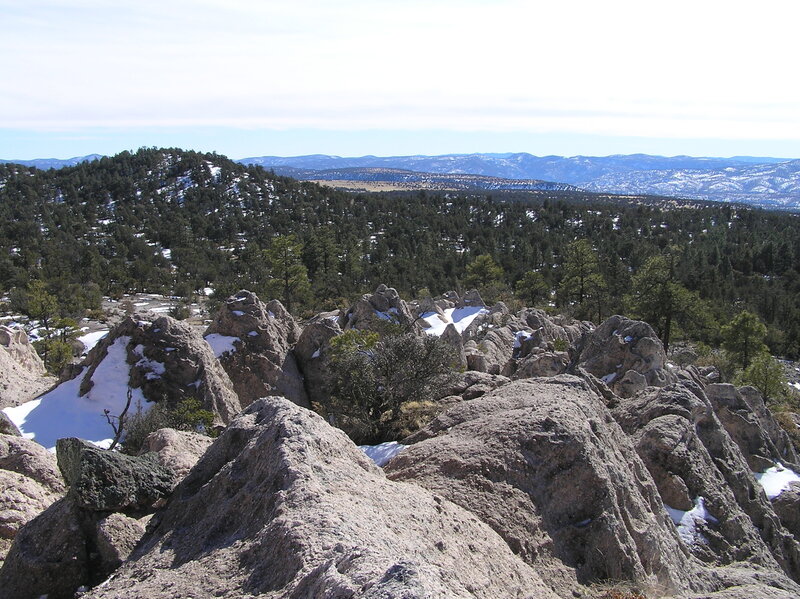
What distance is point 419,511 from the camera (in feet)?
17.5

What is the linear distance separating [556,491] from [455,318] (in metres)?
33.6

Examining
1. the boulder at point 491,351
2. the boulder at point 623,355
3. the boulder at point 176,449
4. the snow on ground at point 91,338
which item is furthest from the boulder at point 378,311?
the snow on ground at point 91,338

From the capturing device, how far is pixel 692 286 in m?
78.1

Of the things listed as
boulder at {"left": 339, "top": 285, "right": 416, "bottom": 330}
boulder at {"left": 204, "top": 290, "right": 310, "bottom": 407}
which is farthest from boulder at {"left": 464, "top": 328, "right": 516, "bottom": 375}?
boulder at {"left": 204, "top": 290, "right": 310, "bottom": 407}

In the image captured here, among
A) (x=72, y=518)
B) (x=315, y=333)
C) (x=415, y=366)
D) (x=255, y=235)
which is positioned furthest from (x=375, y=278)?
(x=72, y=518)

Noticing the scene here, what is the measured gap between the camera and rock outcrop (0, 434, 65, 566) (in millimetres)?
7375

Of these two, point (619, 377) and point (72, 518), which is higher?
point (72, 518)

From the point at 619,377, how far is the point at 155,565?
19.0 metres

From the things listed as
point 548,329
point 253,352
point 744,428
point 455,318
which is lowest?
point 455,318

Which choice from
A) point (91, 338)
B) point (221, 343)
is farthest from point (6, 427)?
point (91, 338)

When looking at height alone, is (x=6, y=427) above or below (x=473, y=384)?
below

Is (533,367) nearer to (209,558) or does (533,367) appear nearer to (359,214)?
(209,558)

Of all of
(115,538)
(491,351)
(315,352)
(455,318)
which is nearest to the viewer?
(115,538)

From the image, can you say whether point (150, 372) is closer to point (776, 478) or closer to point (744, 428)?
point (744, 428)
